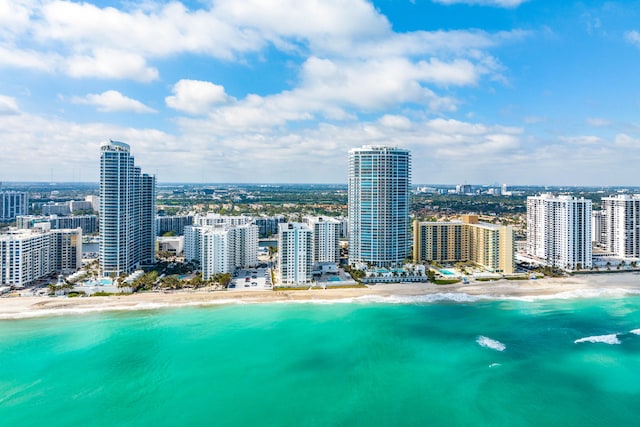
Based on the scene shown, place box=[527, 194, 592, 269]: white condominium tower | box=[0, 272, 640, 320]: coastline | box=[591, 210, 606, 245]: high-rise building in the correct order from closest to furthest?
box=[0, 272, 640, 320]: coastline, box=[527, 194, 592, 269]: white condominium tower, box=[591, 210, 606, 245]: high-rise building

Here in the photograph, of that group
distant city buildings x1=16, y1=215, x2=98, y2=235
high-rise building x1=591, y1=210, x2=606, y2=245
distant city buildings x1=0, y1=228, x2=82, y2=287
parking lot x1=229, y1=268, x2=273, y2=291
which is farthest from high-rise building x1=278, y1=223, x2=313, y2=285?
high-rise building x1=591, y1=210, x2=606, y2=245

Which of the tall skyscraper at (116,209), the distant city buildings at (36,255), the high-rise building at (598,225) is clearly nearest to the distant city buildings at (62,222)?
the distant city buildings at (36,255)

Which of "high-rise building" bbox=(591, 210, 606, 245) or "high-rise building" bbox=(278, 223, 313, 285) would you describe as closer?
"high-rise building" bbox=(278, 223, 313, 285)

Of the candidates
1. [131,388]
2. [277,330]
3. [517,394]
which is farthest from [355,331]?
[131,388]

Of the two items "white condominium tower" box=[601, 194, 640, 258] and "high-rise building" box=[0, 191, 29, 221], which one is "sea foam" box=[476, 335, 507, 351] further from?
"high-rise building" box=[0, 191, 29, 221]

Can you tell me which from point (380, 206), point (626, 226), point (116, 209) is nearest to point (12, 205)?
point (116, 209)

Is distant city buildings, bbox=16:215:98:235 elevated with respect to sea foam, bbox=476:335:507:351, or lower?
elevated

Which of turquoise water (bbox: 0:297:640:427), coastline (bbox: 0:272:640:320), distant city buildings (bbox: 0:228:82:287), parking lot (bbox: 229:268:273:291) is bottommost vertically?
turquoise water (bbox: 0:297:640:427)

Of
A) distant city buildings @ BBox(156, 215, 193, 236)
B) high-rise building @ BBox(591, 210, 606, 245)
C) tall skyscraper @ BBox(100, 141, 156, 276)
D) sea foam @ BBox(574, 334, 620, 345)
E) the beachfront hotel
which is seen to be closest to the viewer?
sea foam @ BBox(574, 334, 620, 345)
